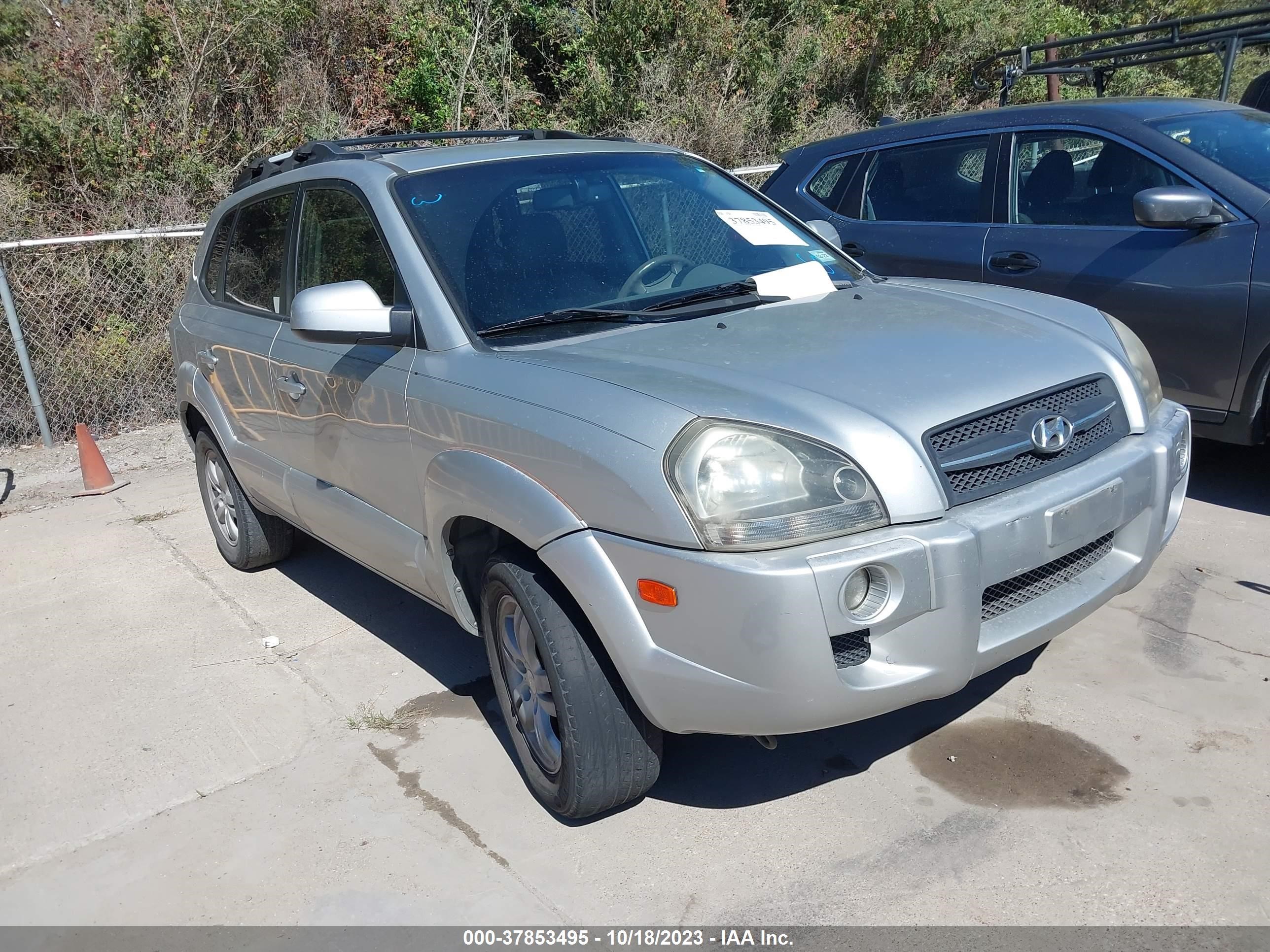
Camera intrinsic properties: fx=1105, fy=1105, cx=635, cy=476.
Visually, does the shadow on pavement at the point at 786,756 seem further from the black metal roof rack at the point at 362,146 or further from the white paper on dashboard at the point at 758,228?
the black metal roof rack at the point at 362,146

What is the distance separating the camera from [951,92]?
1627 centimetres

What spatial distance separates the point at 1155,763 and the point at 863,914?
Result: 108 centimetres

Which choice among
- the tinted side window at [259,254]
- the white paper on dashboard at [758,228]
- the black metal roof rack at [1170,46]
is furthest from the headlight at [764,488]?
the black metal roof rack at [1170,46]

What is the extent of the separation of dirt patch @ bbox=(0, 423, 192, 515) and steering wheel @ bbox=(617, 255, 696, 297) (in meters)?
4.90

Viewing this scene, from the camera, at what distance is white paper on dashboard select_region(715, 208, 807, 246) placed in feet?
12.9

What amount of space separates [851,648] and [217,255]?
3.81m

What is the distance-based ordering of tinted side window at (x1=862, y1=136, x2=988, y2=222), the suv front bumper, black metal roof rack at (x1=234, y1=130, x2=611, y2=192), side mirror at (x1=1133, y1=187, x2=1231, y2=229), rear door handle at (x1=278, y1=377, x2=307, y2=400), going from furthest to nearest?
1. tinted side window at (x1=862, y1=136, x2=988, y2=222)
2. side mirror at (x1=1133, y1=187, x2=1231, y2=229)
3. black metal roof rack at (x1=234, y1=130, x2=611, y2=192)
4. rear door handle at (x1=278, y1=377, x2=307, y2=400)
5. the suv front bumper

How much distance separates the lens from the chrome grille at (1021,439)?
8.77ft

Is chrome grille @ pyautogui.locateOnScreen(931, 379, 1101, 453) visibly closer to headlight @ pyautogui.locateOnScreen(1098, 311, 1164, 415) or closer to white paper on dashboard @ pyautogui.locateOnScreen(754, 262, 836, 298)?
headlight @ pyautogui.locateOnScreen(1098, 311, 1164, 415)

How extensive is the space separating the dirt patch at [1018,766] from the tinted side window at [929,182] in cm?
320

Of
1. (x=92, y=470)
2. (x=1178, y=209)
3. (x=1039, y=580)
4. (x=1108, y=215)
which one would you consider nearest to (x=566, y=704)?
(x=1039, y=580)

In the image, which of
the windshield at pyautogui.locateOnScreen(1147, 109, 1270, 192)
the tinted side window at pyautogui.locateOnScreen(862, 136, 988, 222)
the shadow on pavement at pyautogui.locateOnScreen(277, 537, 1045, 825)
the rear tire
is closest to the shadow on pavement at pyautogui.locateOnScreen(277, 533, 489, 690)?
the shadow on pavement at pyautogui.locateOnScreen(277, 537, 1045, 825)
